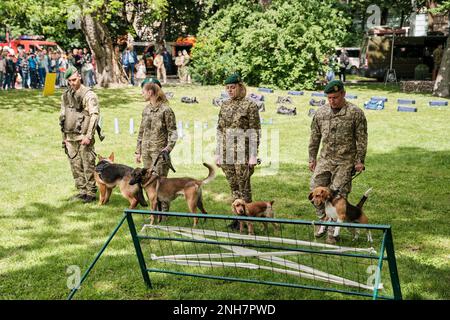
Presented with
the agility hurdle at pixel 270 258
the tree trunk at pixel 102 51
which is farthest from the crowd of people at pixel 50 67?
the agility hurdle at pixel 270 258

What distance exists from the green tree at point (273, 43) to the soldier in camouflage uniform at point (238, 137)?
66.6 ft

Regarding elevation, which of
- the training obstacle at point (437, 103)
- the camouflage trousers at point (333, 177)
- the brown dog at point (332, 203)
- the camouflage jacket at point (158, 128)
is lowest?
the training obstacle at point (437, 103)

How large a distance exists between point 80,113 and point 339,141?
4.55 m

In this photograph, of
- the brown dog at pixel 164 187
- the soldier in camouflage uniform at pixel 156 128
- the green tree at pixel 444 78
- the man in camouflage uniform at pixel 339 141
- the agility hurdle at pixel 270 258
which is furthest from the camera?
the green tree at pixel 444 78

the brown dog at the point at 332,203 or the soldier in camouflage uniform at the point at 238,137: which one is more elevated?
the soldier in camouflage uniform at the point at 238,137

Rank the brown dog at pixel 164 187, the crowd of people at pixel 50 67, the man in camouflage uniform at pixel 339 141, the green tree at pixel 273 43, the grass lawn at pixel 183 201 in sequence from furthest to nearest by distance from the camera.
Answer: the green tree at pixel 273 43 → the crowd of people at pixel 50 67 → the brown dog at pixel 164 187 → the man in camouflage uniform at pixel 339 141 → the grass lawn at pixel 183 201

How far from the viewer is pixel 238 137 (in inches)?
310

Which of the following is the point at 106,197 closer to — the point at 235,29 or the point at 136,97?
the point at 136,97

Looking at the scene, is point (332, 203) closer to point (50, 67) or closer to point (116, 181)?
point (116, 181)

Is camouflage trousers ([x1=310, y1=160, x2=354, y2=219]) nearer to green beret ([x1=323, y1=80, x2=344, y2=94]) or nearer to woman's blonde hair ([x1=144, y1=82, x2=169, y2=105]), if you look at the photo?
green beret ([x1=323, y1=80, x2=344, y2=94])

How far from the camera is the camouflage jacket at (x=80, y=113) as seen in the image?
9.41 metres

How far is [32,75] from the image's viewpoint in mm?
25250

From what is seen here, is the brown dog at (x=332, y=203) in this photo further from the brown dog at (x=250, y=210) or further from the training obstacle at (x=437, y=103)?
the training obstacle at (x=437, y=103)
